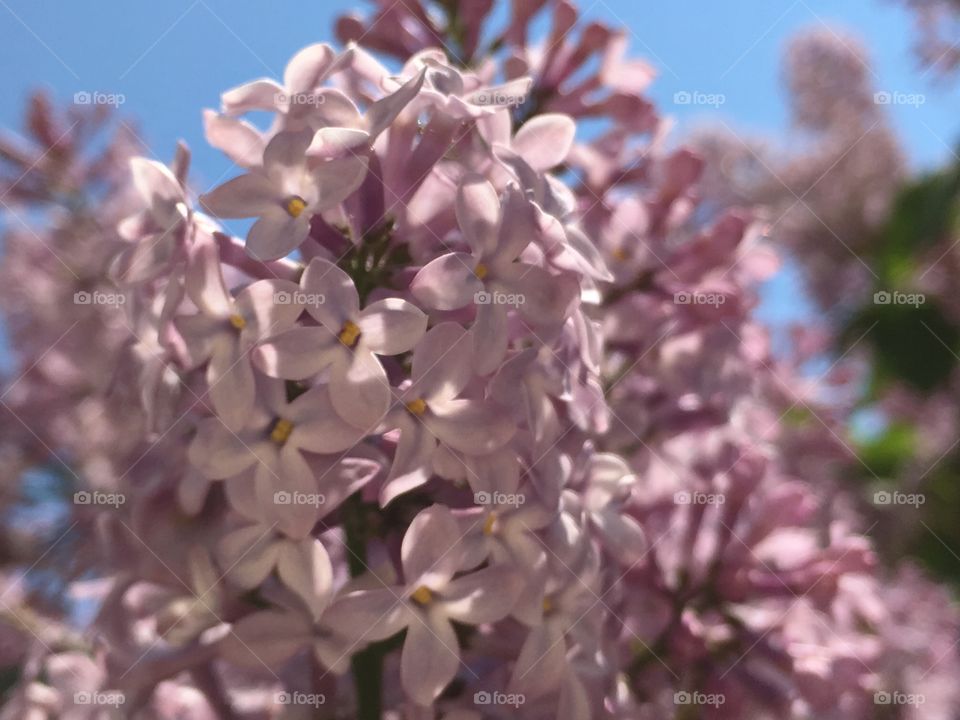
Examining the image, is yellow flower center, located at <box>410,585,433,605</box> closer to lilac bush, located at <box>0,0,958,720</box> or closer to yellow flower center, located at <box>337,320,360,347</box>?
lilac bush, located at <box>0,0,958,720</box>

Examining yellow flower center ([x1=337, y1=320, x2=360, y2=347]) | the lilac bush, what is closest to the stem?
the lilac bush

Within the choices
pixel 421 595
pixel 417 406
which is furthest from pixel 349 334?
pixel 421 595

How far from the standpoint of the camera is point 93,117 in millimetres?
1352

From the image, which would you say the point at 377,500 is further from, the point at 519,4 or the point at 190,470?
the point at 519,4

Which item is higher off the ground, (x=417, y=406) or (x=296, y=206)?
(x=296, y=206)

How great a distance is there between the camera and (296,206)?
2.01ft

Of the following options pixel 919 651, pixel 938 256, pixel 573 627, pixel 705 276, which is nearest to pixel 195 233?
pixel 573 627

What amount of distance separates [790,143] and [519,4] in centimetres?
273

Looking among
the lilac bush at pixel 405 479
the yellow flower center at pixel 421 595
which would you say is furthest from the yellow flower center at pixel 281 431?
the yellow flower center at pixel 421 595

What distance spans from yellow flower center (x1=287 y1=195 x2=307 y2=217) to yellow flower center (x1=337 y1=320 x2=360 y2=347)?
0.33ft

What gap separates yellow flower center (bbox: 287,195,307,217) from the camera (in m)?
0.61

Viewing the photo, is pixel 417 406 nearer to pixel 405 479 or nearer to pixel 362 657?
pixel 405 479

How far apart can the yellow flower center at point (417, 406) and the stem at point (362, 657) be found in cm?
9

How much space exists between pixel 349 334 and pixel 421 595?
0.16 m
